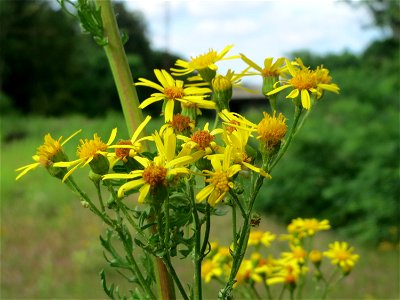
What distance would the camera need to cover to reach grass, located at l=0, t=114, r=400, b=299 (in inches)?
163

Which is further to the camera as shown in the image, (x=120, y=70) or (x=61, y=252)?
(x=61, y=252)

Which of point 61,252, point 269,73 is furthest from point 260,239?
point 61,252

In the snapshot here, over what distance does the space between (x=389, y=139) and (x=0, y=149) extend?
5673 mm

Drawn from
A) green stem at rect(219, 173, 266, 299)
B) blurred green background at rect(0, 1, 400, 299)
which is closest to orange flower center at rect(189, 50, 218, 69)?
green stem at rect(219, 173, 266, 299)

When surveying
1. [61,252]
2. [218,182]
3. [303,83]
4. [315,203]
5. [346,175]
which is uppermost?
[303,83]

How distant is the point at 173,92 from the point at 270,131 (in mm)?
145

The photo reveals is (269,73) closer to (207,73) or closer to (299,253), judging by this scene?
(207,73)

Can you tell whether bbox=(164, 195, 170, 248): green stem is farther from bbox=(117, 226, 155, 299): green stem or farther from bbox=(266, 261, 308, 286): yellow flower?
bbox=(266, 261, 308, 286): yellow flower

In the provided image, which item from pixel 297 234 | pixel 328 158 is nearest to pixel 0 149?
pixel 328 158

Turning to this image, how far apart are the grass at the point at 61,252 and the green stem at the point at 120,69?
10.4 ft

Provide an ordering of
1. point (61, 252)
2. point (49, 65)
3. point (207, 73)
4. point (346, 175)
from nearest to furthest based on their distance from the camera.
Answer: point (207, 73)
point (61, 252)
point (346, 175)
point (49, 65)

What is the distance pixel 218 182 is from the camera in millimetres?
662

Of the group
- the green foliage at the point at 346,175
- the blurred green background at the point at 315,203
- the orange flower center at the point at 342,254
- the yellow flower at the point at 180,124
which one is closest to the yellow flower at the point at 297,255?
the orange flower center at the point at 342,254

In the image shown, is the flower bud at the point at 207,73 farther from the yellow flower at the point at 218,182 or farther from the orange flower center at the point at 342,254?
the orange flower center at the point at 342,254
